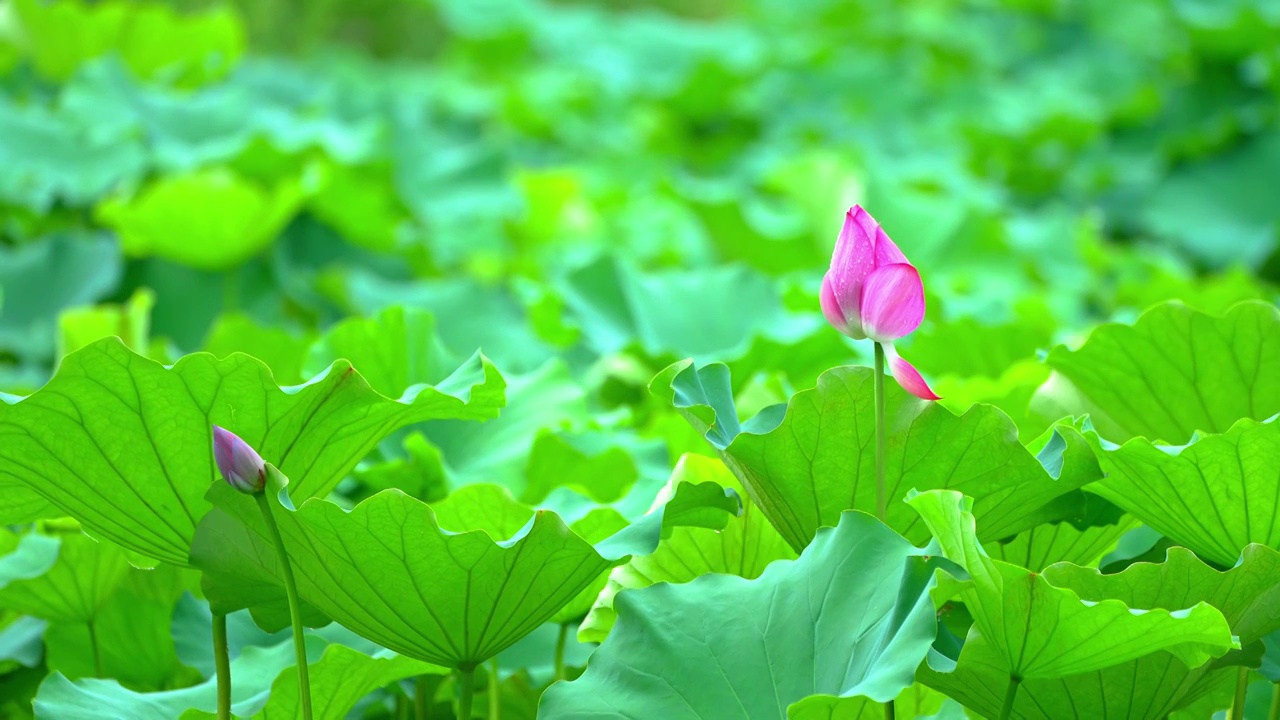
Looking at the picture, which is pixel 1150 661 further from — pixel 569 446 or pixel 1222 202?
pixel 1222 202

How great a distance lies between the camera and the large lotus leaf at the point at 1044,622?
58cm

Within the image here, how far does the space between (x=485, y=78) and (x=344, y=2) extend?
1.80 ft

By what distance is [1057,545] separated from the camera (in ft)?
2.58

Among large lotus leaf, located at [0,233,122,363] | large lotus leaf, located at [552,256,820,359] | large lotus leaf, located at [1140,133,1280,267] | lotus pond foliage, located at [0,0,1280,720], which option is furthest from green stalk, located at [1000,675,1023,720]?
large lotus leaf, located at [1140,133,1280,267]

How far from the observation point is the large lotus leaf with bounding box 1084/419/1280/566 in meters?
0.67

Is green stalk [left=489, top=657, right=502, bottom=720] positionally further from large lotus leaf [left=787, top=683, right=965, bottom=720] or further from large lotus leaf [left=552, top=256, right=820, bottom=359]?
large lotus leaf [left=552, top=256, right=820, bottom=359]

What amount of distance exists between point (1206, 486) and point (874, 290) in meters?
0.22

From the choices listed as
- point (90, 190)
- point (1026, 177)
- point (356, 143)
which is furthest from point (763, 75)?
point (90, 190)

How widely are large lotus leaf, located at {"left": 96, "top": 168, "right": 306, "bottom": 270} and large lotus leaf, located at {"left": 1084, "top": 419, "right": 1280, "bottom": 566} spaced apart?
1120 millimetres

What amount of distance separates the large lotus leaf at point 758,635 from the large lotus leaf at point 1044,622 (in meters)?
0.03

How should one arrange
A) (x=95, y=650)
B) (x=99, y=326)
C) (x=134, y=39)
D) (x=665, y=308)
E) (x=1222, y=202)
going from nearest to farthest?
1. (x=95, y=650)
2. (x=99, y=326)
3. (x=665, y=308)
4. (x=134, y=39)
5. (x=1222, y=202)

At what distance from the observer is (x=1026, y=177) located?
9.35ft

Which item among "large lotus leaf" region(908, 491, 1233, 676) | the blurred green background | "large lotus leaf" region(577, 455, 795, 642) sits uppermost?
"large lotus leaf" region(908, 491, 1233, 676)

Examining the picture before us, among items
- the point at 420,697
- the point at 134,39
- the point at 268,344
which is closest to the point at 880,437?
the point at 420,697
